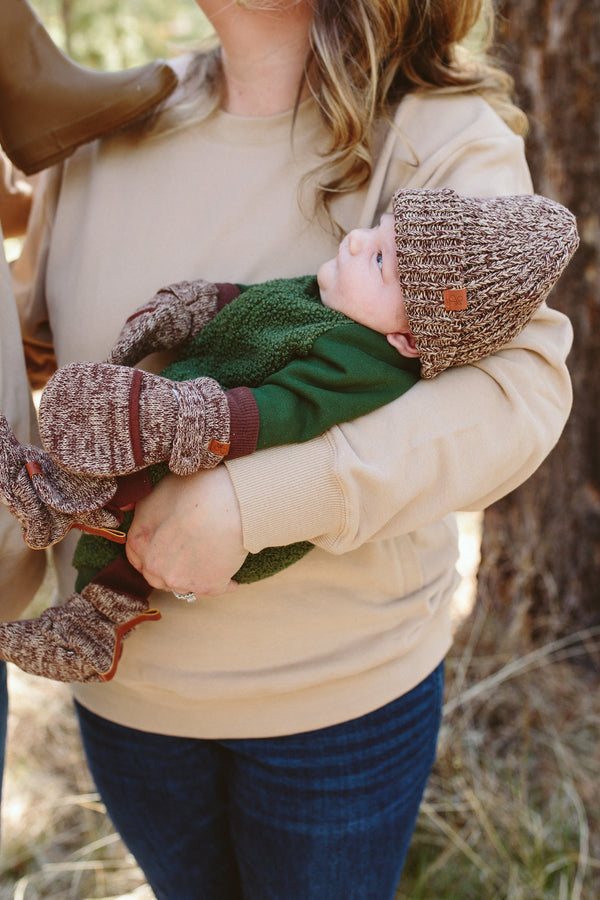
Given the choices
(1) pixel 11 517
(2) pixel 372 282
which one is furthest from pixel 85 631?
(2) pixel 372 282

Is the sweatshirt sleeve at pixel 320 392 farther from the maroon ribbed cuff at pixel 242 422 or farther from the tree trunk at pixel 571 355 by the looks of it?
the tree trunk at pixel 571 355

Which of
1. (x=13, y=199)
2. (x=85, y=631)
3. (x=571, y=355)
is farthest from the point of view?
(x=571, y=355)

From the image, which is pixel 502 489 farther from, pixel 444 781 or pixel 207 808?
pixel 444 781

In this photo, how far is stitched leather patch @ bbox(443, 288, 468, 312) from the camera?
1157 millimetres

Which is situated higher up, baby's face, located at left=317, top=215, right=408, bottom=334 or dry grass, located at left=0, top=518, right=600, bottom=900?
baby's face, located at left=317, top=215, right=408, bottom=334

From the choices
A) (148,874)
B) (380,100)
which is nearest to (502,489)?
(380,100)

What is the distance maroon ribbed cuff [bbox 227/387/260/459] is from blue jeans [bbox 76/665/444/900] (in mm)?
587

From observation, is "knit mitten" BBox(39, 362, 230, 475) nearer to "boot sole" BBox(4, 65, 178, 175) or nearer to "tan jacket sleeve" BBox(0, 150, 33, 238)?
"boot sole" BBox(4, 65, 178, 175)

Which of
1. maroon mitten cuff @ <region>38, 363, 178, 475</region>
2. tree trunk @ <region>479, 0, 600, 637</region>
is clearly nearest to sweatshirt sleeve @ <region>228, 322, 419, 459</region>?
maroon mitten cuff @ <region>38, 363, 178, 475</region>

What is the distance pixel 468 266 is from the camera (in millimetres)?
1165

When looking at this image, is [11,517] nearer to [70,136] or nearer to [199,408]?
[199,408]

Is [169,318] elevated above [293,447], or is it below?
above

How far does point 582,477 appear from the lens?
2.70 metres

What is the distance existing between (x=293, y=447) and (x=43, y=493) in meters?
0.37
